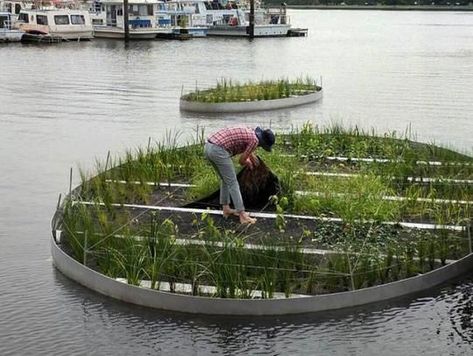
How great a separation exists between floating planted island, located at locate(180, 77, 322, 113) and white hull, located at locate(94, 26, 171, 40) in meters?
34.2

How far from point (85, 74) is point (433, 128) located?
1907 cm

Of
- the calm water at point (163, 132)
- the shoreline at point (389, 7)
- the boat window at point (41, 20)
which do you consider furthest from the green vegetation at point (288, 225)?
the shoreline at point (389, 7)

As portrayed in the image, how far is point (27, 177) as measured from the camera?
15.7 meters

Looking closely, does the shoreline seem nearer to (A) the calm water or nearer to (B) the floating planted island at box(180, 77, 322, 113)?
(A) the calm water

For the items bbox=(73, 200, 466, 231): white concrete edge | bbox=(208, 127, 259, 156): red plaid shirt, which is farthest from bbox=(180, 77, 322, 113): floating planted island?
bbox=(208, 127, 259, 156): red plaid shirt

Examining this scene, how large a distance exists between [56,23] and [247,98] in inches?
1418

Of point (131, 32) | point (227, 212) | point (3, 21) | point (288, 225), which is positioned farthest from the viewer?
point (131, 32)

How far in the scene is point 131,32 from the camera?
57.7 m

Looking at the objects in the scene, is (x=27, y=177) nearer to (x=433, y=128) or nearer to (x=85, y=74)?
(x=433, y=128)

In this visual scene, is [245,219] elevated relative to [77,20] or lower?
lower

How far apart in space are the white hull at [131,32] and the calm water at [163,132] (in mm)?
2693

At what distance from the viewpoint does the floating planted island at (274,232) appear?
925 centimetres

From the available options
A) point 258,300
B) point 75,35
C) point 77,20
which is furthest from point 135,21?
point 258,300

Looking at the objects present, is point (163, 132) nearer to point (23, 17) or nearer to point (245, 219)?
point (245, 219)
